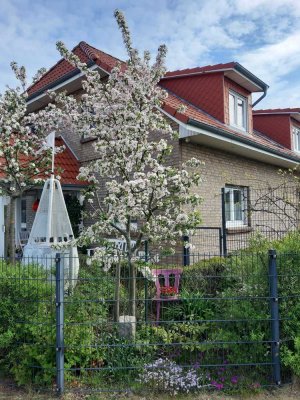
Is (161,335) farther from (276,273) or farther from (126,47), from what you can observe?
(126,47)

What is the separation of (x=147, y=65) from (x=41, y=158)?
3.89 meters

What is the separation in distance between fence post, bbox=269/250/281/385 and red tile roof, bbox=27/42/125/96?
7329 mm

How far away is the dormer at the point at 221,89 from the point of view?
12516 millimetres

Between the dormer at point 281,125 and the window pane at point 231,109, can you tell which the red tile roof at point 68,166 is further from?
the dormer at point 281,125

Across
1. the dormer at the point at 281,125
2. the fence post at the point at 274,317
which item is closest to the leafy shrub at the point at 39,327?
the fence post at the point at 274,317

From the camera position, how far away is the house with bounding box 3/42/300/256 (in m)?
10.4

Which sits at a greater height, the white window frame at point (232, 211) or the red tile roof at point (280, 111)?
the red tile roof at point (280, 111)

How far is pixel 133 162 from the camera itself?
226 inches

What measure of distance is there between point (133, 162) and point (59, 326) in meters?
2.41

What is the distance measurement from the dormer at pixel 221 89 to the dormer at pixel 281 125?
3451 millimetres

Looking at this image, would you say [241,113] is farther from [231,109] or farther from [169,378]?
[169,378]

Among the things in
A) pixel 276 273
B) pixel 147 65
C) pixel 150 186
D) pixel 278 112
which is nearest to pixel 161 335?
pixel 276 273

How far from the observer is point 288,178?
15070 millimetres

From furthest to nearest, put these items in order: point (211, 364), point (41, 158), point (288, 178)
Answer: point (288, 178) → point (41, 158) → point (211, 364)
